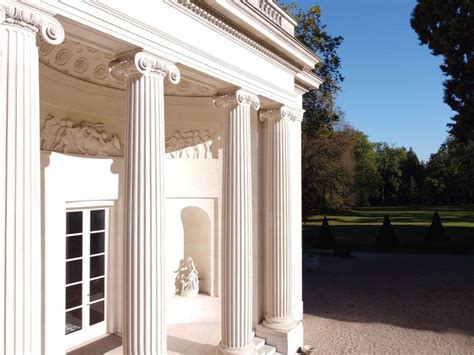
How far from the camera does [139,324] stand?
7.46 metres

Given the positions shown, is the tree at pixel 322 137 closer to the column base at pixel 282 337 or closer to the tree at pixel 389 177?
the column base at pixel 282 337

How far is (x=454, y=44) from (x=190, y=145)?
19.4 m

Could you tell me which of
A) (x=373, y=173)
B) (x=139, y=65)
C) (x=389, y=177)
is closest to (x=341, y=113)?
(x=139, y=65)

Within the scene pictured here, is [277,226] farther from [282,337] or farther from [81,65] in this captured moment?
[81,65]

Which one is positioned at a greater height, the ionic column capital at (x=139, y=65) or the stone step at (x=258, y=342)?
the ionic column capital at (x=139, y=65)

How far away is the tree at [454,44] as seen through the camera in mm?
23047

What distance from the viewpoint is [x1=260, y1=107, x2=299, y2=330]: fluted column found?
12188 mm

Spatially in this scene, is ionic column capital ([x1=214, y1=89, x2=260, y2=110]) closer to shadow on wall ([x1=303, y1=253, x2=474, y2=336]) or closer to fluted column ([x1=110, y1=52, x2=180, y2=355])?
fluted column ([x1=110, y1=52, x2=180, y2=355])

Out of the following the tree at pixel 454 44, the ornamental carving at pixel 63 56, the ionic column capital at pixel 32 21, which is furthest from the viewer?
the tree at pixel 454 44

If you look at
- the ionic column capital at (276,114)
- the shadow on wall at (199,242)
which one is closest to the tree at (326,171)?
the shadow on wall at (199,242)

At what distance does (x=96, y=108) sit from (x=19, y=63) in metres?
6.79

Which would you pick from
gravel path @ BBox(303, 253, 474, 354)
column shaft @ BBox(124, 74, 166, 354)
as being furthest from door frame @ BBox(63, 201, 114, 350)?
gravel path @ BBox(303, 253, 474, 354)

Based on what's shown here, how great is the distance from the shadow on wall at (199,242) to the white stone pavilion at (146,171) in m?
0.06

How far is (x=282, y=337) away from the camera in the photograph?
11805mm
